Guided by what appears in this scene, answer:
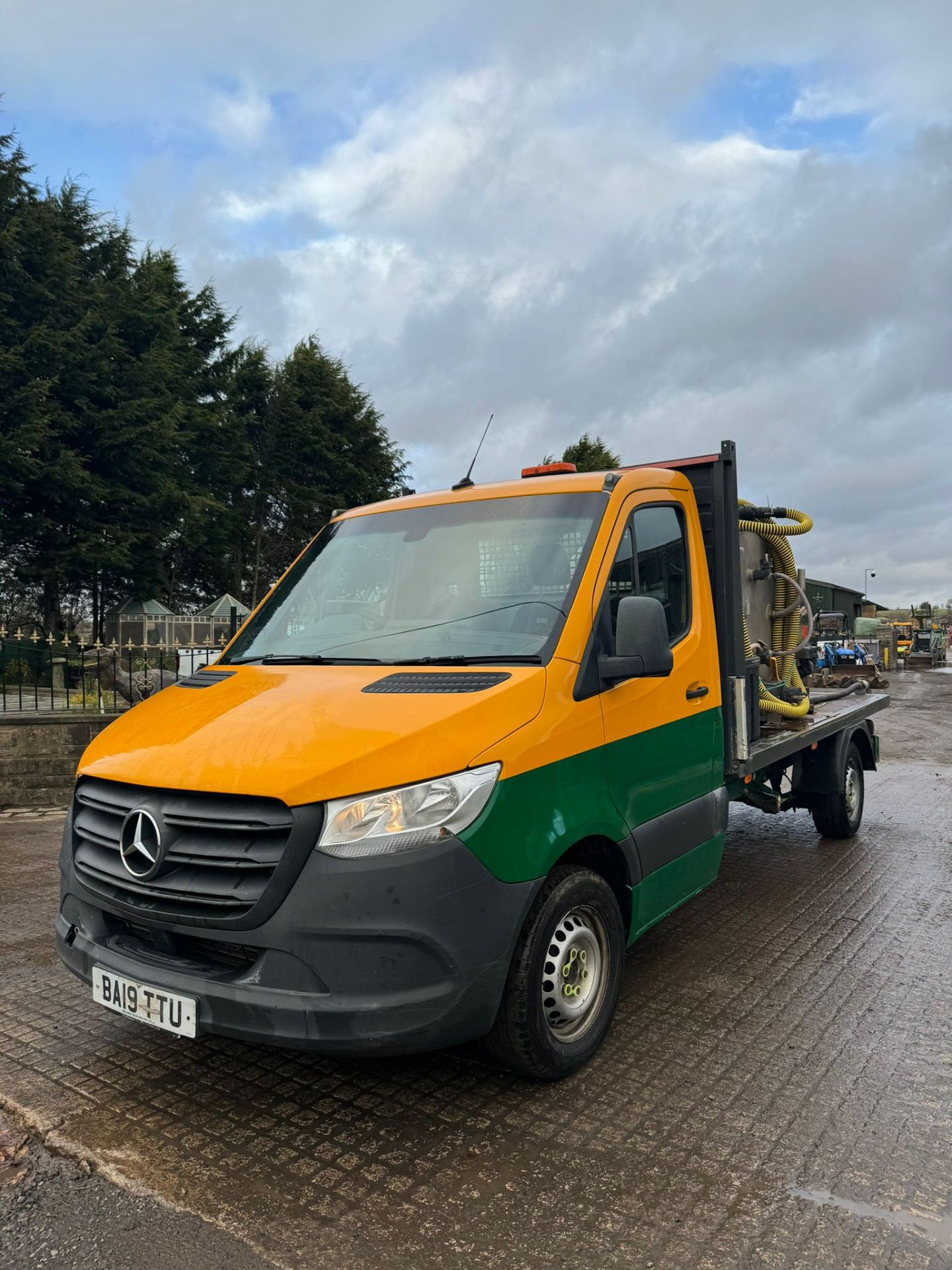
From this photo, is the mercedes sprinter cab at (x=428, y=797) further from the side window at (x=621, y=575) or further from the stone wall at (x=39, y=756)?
the stone wall at (x=39, y=756)

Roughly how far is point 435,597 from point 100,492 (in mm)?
22360

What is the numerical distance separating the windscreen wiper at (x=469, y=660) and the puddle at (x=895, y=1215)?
184cm

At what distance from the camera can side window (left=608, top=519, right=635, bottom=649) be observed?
145 inches

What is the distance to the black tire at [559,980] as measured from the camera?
3070 millimetres

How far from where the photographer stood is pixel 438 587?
3926 millimetres

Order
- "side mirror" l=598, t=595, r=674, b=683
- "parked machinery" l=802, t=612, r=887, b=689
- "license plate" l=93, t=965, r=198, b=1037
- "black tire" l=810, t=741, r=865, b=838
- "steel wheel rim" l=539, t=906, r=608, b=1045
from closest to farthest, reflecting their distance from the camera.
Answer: "license plate" l=93, t=965, r=198, b=1037
"steel wheel rim" l=539, t=906, r=608, b=1045
"side mirror" l=598, t=595, r=674, b=683
"black tire" l=810, t=741, r=865, b=838
"parked machinery" l=802, t=612, r=887, b=689

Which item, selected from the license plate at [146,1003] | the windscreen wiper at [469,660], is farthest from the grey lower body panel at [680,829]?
the license plate at [146,1003]

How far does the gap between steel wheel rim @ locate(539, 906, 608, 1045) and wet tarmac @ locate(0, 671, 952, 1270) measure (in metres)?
0.22

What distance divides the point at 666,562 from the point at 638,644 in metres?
0.97

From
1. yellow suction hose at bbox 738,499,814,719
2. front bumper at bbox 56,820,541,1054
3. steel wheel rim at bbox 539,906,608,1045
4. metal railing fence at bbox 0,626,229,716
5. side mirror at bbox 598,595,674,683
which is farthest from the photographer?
metal railing fence at bbox 0,626,229,716

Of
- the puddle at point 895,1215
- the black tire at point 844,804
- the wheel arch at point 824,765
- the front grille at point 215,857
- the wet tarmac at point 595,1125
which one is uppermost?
the front grille at point 215,857

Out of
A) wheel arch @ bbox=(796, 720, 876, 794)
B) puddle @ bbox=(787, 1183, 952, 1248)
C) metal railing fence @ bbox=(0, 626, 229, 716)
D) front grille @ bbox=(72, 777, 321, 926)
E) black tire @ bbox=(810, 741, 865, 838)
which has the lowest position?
puddle @ bbox=(787, 1183, 952, 1248)

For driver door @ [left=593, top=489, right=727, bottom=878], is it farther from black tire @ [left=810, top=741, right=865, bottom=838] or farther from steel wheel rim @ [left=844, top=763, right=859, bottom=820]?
steel wheel rim @ [left=844, top=763, right=859, bottom=820]

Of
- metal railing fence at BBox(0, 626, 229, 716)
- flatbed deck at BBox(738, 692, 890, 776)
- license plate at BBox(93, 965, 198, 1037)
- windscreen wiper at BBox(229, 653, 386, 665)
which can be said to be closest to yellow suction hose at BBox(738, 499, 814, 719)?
flatbed deck at BBox(738, 692, 890, 776)
